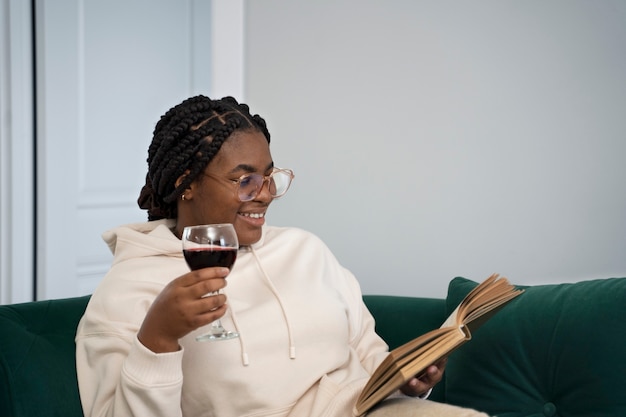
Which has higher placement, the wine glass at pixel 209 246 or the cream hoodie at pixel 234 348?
the wine glass at pixel 209 246

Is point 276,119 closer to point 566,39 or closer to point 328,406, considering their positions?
point 566,39

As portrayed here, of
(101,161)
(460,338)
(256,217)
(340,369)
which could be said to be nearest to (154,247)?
(256,217)

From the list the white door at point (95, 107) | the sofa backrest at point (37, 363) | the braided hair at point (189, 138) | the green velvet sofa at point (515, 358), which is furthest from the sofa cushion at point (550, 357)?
the white door at point (95, 107)

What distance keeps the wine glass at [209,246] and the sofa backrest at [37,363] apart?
19.2 inches

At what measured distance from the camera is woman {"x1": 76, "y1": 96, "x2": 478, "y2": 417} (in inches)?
61.4

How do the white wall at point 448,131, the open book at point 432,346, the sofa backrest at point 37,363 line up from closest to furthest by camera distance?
the open book at point 432,346 → the sofa backrest at point 37,363 → the white wall at point 448,131

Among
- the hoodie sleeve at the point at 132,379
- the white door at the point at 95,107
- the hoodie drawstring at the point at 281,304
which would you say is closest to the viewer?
the hoodie sleeve at the point at 132,379

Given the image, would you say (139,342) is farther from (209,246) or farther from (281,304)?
(281,304)

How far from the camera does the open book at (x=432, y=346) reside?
4.49 feet

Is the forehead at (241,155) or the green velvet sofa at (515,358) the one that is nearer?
the green velvet sofa at (515,358)

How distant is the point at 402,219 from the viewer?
2637mm

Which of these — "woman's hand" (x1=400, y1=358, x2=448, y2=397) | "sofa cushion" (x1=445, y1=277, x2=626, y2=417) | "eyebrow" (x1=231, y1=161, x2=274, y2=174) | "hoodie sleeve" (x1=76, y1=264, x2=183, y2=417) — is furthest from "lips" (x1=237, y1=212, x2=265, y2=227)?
"sofa cushion" (x1=445, y1=277, x2=626, y2=417)

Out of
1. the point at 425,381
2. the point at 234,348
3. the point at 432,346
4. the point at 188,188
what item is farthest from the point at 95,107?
the point at 432,346

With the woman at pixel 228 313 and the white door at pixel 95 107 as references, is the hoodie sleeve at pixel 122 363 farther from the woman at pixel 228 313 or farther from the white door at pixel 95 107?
the white door at pixel 95 107
